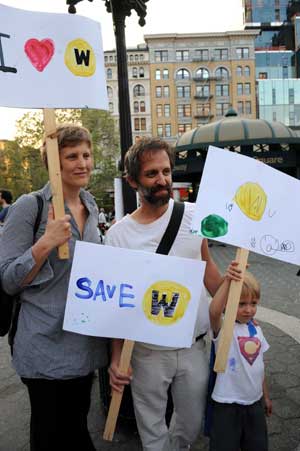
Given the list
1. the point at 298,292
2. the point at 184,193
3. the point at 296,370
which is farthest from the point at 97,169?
the point at 296,370

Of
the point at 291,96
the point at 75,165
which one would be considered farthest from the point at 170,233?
the point at 291,96

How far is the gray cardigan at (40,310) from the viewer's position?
1.66m

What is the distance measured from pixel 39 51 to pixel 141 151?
61 cm

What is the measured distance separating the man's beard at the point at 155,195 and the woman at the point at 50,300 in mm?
290

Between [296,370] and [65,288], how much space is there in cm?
262

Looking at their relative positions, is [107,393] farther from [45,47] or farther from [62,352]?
[45,47]

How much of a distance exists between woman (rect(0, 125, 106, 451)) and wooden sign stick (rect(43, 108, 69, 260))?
46mm

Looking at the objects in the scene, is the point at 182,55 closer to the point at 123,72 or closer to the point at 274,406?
the point at 123,72

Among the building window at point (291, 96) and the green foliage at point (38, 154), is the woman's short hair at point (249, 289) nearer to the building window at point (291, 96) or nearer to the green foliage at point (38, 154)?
the green foliage at point (38, 154)

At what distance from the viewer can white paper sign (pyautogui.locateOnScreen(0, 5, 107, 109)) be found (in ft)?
5.29

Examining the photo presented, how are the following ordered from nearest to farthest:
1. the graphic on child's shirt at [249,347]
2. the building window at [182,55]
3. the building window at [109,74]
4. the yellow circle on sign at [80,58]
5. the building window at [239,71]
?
1. the yellow circle on sign at [80,58]
2. the graphic on child's shirt at [249,347]
3. the building window at [109,74]
4. the building window at [182,55]
5. the building window at [239,71]

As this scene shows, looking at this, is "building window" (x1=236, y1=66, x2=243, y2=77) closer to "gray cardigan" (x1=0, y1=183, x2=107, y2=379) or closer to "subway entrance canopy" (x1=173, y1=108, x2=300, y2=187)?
"subway entrance canopy" (x1=173, y1=108, x2=300, y2=187)

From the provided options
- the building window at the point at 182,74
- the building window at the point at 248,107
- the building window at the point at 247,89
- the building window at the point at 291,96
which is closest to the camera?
the building window at the point at 291,96

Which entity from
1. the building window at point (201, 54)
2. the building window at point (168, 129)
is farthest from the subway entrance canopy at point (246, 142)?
the building window at point (201, 54)
